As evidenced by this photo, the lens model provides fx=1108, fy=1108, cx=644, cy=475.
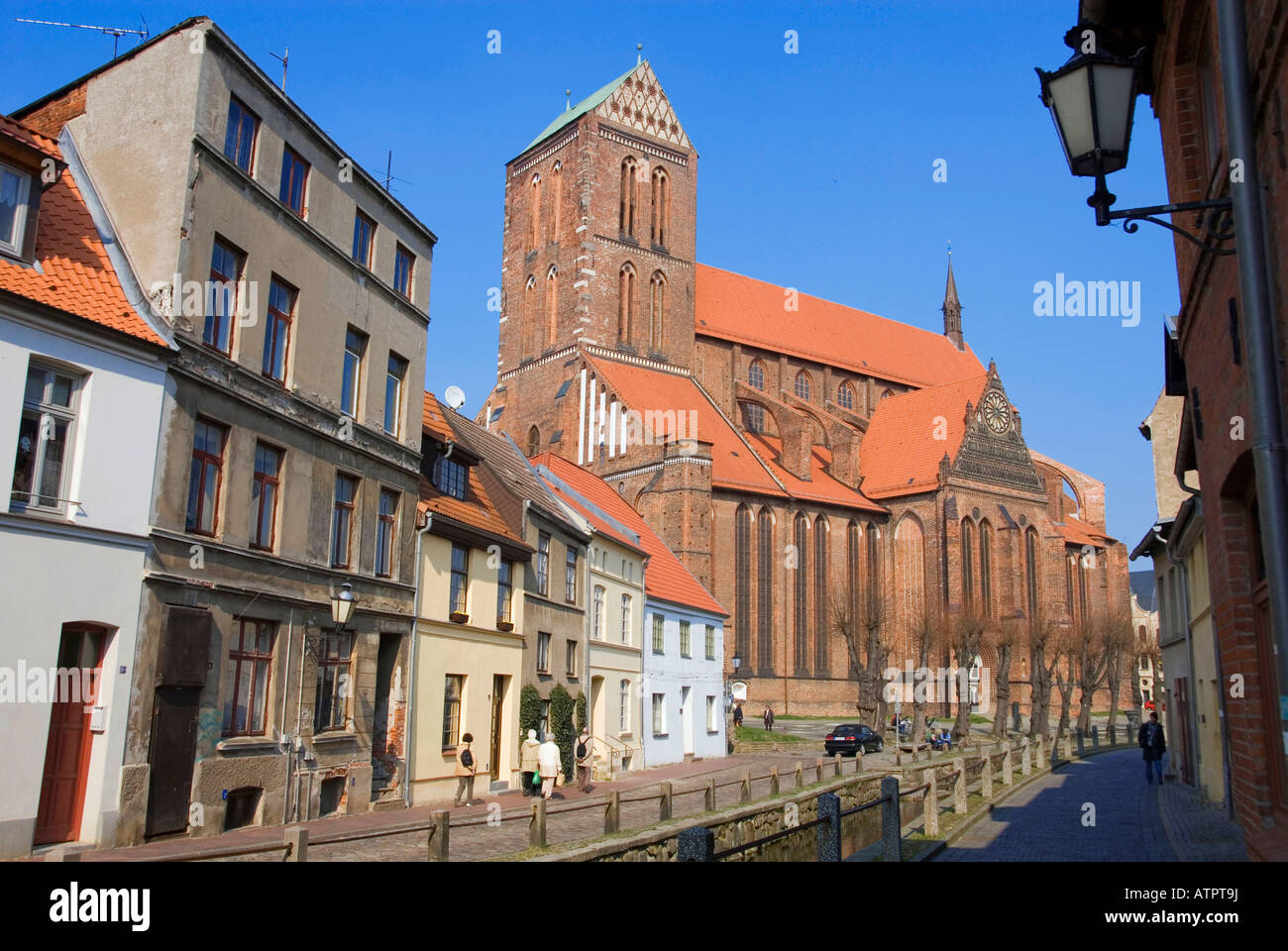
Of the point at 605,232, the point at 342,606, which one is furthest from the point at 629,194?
the point at 342,606

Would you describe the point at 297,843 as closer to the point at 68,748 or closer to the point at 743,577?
the point at 68,748

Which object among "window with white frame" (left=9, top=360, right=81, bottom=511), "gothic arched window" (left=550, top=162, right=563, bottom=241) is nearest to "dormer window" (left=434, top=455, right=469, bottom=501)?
"window with white frame" (left=9, top=360, right=81, bottom=511)

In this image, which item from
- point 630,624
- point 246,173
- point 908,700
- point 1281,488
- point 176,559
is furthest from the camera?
point 908,700

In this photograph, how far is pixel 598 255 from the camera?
58.2 metres

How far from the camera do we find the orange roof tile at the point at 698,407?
55.1 metres

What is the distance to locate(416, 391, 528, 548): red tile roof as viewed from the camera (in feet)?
71.7

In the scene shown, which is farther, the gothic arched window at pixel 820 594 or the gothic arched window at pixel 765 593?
the gothic arched window at pixel 820 594

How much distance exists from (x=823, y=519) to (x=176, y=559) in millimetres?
46602

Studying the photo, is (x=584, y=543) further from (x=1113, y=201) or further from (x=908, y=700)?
(x=908, y=700)

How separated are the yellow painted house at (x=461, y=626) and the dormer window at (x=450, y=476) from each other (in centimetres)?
2

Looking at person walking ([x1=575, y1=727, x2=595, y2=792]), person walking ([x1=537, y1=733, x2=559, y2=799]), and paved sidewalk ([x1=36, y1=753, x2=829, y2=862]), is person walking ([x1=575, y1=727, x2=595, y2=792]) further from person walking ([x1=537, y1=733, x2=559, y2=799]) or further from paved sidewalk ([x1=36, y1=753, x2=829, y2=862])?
person walking ([x1=537, y1=733, x2=559, y2=799])

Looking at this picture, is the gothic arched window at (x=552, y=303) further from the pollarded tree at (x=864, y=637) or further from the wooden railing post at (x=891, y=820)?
the wooden railing post at (x=891, y=820)

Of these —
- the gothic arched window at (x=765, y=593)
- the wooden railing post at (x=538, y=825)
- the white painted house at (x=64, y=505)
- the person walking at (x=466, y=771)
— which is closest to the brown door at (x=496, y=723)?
the person walking at (x=466, y=771)
